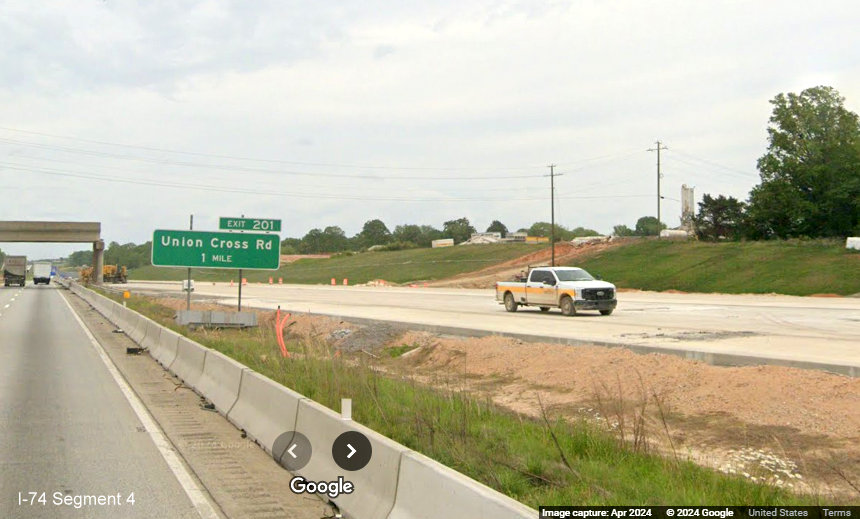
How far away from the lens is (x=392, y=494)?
6203 millimetres

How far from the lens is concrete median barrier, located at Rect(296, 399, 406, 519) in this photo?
6324mm

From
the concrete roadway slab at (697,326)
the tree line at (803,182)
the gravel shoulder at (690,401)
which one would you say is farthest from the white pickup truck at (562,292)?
the tree line at (803,182)

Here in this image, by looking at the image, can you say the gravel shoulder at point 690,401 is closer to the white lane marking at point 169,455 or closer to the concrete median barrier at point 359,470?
the concrete median barrier at point 359,470

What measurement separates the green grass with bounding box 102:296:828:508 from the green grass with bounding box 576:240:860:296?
46.0m

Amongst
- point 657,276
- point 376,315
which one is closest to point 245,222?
point 376,315

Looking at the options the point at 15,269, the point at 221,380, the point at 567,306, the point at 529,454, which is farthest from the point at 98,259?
the point at 529,454

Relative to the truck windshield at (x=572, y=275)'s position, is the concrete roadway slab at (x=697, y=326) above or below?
below

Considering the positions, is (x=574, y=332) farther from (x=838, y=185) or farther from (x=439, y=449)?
(x=838, y=185)

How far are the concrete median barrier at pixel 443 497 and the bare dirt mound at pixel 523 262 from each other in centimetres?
6654

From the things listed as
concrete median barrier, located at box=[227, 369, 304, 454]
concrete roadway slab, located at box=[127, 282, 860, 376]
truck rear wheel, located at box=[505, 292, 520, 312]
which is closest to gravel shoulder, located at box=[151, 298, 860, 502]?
concrete roadway slab, located at box=[127, 282, 860, 376]

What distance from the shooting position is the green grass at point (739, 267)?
172 feet

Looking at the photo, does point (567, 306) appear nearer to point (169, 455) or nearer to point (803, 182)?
point (169, 455)

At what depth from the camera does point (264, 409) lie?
9.92 metres

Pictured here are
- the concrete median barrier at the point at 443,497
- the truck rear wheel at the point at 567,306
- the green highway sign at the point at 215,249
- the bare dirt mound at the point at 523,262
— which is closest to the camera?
the concrete median barrier at the point at 443,497
